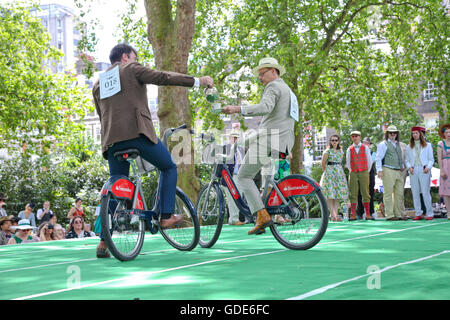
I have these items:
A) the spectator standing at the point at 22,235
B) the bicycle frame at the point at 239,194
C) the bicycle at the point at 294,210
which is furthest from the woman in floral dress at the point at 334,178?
the bicycle at the point at 294,210

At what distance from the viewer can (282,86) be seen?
700cm

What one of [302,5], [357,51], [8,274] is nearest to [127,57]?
[8,274]

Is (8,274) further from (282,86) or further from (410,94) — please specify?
(410,94)

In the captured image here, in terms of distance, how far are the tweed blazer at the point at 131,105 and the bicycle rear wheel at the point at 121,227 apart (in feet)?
2.01

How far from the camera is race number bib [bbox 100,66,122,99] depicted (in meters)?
6.12

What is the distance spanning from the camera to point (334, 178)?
47.6 ft

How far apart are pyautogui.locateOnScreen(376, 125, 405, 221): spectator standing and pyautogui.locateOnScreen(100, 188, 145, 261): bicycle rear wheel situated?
363 inches

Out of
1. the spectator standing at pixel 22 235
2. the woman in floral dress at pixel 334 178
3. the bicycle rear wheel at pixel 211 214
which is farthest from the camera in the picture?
the woman in floral dress at pixel 334 178

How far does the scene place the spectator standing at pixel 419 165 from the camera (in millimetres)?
14102

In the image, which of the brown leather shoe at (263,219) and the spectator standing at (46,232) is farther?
the spectator standing at (46,232)

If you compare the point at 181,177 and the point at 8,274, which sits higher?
the point at 181,177

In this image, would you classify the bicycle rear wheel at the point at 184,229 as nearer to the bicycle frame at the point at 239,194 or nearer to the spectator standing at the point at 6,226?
the bicycle frame at the point at 239,194
